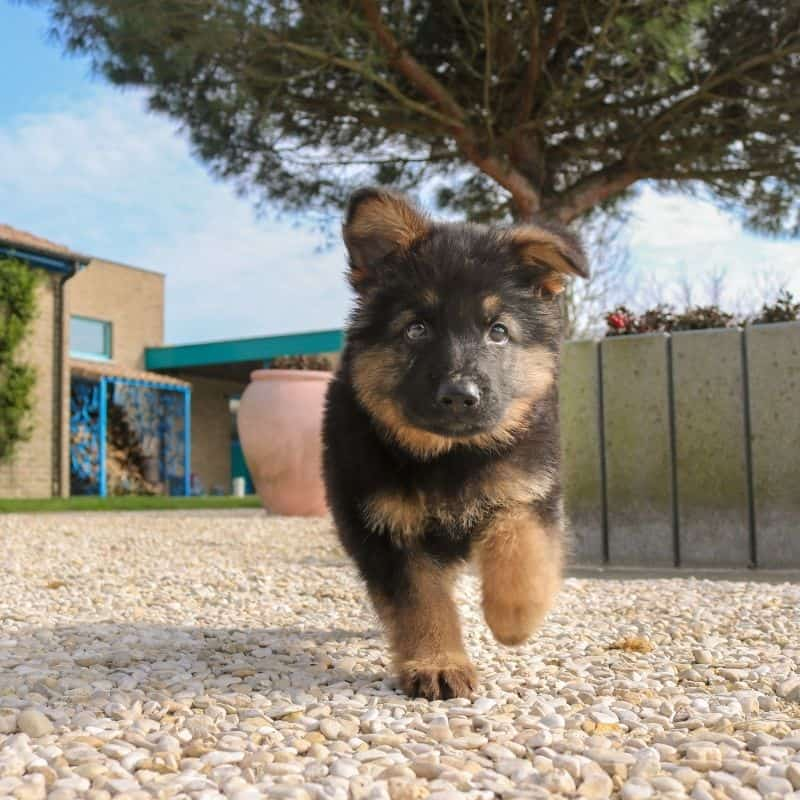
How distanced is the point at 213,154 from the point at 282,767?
11.3 m

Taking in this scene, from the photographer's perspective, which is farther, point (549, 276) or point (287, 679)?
point (549, 276)

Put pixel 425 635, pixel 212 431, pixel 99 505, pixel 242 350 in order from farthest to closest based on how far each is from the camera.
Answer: pixel 212 431 < pixel 242 350 < pixel 99 505 < pixel 425 635

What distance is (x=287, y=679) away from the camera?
3164 millimetres

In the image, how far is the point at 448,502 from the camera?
3080mm

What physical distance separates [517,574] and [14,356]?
17.0 meters

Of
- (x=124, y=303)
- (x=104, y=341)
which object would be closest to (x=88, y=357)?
(x=104, y=341)

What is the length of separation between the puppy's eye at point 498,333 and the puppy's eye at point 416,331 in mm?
228

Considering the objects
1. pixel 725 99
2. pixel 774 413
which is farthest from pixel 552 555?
pixel 725 99

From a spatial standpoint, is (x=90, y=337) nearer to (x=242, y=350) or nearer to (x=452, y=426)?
(x=242, y=350)

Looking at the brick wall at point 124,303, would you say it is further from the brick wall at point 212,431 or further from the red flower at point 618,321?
the red flower at point 618,321

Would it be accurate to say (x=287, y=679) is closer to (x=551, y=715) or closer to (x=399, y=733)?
(x=399, y=733)

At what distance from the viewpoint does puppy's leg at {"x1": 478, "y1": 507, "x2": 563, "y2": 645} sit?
3143 mm

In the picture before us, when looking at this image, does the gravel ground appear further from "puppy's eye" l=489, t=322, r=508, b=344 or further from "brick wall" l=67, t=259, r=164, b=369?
"brick wall" l=67, t=259, r=164, b=369

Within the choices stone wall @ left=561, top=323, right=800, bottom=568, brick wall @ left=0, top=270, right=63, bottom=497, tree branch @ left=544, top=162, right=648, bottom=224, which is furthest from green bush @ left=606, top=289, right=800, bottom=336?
brick wall @ left=0, top=270, right=63, bottom=497
